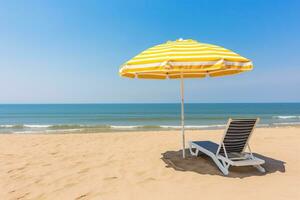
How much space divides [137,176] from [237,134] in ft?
6.21

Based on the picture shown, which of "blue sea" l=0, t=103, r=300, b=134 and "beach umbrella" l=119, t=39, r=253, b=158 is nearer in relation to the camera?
"beach umbrella" l=119, t=39, r=253, b=158

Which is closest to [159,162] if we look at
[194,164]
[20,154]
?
[194,164]

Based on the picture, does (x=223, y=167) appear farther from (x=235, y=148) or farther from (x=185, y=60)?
(x=185, y=60)

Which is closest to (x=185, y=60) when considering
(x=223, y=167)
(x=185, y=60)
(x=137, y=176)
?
(x=185, y=60)

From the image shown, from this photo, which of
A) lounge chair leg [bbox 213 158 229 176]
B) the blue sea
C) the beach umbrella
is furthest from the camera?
the blue sea

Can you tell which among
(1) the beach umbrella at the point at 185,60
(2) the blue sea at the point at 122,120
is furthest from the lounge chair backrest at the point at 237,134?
(2) the blue sea at the point at 122,120

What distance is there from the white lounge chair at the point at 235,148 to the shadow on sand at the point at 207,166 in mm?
137

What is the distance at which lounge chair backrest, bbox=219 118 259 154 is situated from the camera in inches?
170

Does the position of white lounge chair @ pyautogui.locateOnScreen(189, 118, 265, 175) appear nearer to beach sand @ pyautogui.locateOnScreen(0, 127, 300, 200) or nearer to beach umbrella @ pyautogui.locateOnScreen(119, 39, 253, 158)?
beach sand @ pyautogui.locateOnScreen(0, 127, 300, 200)

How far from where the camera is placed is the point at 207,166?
4.73 meters

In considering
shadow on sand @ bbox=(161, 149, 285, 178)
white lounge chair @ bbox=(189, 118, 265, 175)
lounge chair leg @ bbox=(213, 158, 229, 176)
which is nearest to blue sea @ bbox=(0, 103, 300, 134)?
shadow on sand @ bbox=(161, 149, 285, 178)

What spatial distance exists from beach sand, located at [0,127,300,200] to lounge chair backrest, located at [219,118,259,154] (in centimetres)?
38

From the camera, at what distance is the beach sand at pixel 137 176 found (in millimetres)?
3473

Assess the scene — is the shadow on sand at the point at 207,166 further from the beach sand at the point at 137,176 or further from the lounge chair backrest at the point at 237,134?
the lounge chair backrest at the point at 237,134
